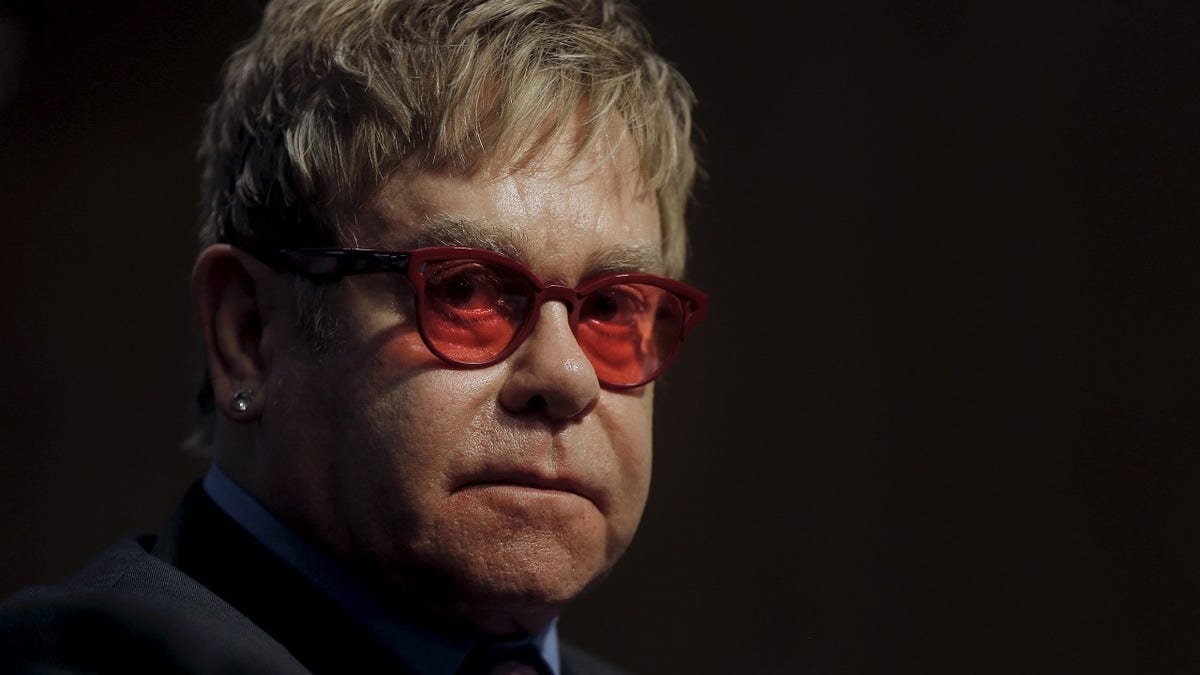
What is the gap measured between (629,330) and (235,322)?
1.98 feet

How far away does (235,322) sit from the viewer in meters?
1.93

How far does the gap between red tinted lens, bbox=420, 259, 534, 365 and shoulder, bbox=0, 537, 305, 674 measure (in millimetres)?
467

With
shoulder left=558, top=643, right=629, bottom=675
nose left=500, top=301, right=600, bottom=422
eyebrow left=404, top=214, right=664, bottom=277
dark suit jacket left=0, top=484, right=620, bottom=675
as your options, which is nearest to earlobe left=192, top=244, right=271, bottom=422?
dark suit jacket left=0, top=484, right=620, bottom=675

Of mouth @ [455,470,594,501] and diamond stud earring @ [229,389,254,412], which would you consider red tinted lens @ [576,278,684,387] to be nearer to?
mouth @ [455,470,594,501]

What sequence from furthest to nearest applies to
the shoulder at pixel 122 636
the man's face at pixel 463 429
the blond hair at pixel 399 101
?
the blond hair at pixel 399 101
the man's face at pixel 463 429
the shoulder at pixel 122 636

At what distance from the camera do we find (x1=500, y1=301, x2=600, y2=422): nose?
173cm

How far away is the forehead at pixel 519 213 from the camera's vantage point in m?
1.76

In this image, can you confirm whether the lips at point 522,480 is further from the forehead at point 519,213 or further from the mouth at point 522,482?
the forehead at point 519,213

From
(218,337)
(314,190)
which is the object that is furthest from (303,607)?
(314,190)

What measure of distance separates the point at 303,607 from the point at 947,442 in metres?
2.13

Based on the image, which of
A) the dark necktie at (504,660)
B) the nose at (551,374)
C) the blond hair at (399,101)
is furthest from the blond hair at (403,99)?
the dark necktie at (504,660)

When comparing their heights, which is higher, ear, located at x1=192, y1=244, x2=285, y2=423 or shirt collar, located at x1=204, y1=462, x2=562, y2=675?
ear, located at x1=192, y1=244, x2=285, y2=423

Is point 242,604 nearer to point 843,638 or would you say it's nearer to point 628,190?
point 628,190

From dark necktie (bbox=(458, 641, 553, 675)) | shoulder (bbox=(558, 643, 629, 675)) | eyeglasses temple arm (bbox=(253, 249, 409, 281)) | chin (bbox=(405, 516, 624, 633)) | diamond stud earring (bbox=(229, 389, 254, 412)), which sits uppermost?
eyeglasses temple arm (bbox=(253, 249, 409, 281))
